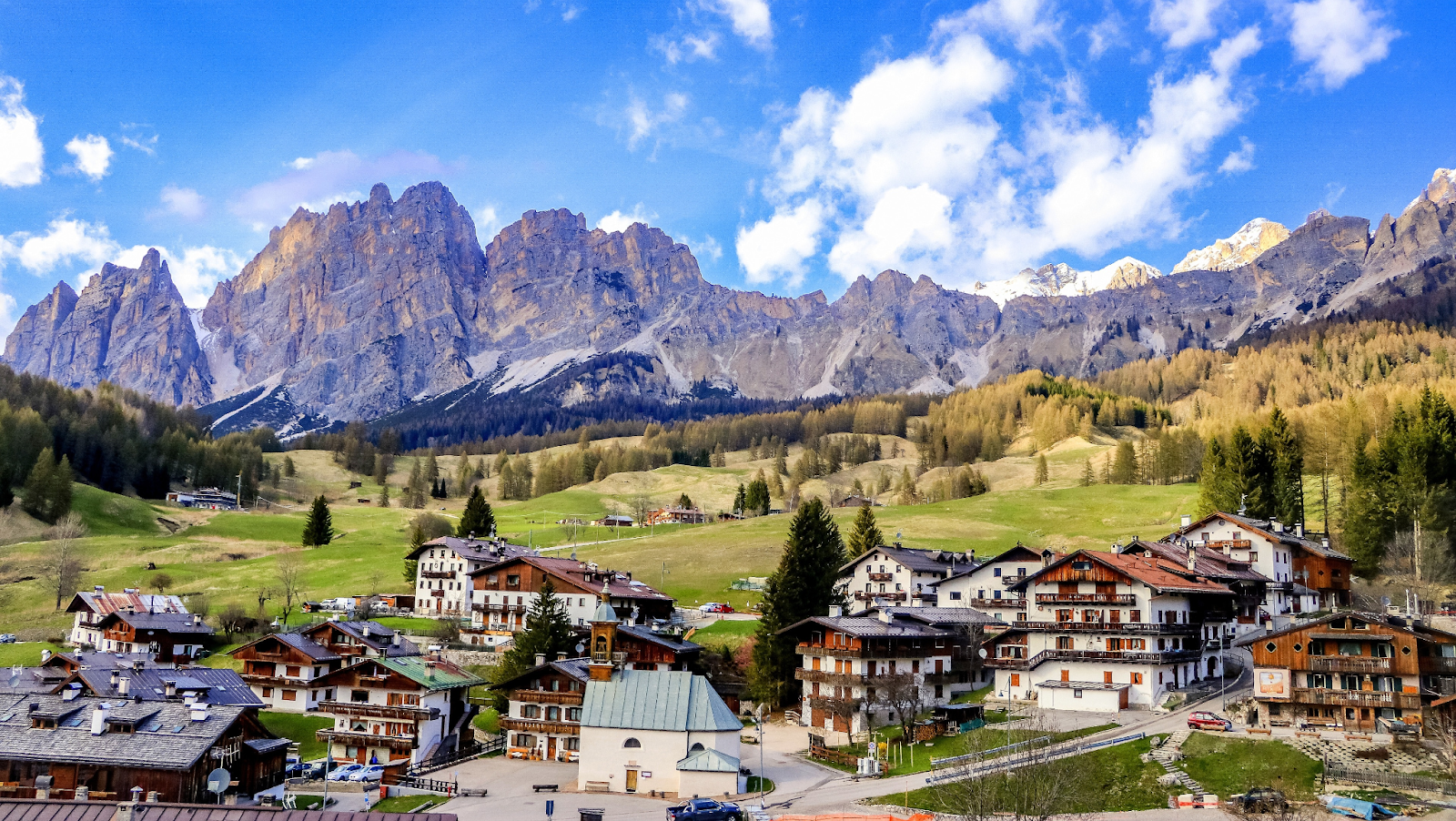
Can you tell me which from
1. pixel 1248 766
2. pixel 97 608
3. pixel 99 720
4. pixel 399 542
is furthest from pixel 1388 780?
pixel 399 542

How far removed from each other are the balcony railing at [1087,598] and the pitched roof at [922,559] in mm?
27044

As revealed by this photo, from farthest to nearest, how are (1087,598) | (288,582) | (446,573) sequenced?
(446,573) → (288,582) → (1087,598)

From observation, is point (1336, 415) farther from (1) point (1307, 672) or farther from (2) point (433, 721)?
(2) point (433, 721)

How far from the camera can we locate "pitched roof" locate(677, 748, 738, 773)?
62719 millimetres

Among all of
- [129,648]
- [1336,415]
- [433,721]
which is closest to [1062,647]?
[433,721]

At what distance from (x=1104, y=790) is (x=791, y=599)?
40134mm

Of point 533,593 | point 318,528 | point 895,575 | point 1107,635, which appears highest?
point 318,528

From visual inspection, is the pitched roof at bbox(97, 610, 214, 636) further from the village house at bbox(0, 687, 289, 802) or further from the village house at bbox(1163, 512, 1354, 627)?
the village house at bbox(1163, 512, 1354, 627)

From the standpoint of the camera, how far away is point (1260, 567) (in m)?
99.7

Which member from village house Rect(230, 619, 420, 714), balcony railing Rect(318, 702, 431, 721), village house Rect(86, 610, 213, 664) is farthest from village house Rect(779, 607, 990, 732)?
village house Rect(86, 610, 213, 664)

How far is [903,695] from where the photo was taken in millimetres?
72312

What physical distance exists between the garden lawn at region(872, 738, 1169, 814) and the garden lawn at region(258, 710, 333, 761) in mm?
41839

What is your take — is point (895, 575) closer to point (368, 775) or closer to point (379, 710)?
point (379, 710)

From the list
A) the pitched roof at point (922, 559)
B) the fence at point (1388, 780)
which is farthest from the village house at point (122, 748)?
the pitched roof at point (922, 559)
